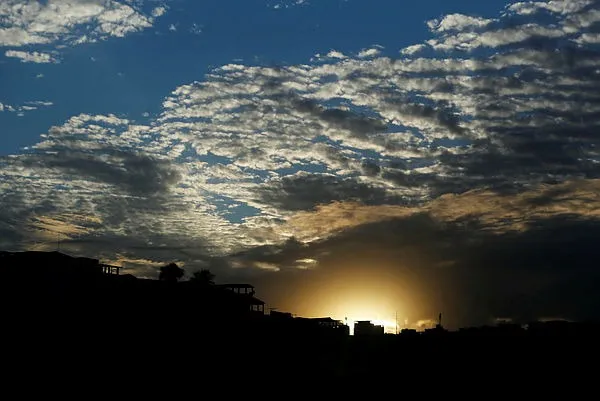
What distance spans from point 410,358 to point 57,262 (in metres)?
31.5

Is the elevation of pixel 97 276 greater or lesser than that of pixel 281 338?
greater

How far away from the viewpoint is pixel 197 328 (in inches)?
2035

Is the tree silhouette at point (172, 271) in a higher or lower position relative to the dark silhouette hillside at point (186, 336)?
higher

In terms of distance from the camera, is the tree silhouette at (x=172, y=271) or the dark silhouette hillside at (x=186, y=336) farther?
the tree silhouette at (x=172, y=271)

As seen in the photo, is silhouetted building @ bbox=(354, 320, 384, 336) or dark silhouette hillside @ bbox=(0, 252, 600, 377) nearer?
dark silhouette hillside @ bbox=(0, 252, 600, 377)

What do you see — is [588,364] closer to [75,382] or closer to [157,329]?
[157,329]

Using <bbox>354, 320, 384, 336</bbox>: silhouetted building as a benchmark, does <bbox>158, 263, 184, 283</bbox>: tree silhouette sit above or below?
above

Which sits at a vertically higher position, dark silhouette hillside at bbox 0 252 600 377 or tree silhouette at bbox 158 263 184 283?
tree silhouette at bbox 158 263 184 283

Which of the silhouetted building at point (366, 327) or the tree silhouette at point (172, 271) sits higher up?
the tree silhouette at point (172, 271)

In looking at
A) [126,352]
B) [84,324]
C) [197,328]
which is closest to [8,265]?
[84,324]

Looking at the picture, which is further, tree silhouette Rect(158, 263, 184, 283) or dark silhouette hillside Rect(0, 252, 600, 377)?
tree silhouette Rect(158, 263, 184, 283)

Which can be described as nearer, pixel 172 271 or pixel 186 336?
pixel 186 336

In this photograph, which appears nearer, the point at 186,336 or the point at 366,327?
the point at 186,336

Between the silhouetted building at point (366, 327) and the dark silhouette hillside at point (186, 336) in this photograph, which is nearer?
the dark silhouette hillside at point (186, 336)
